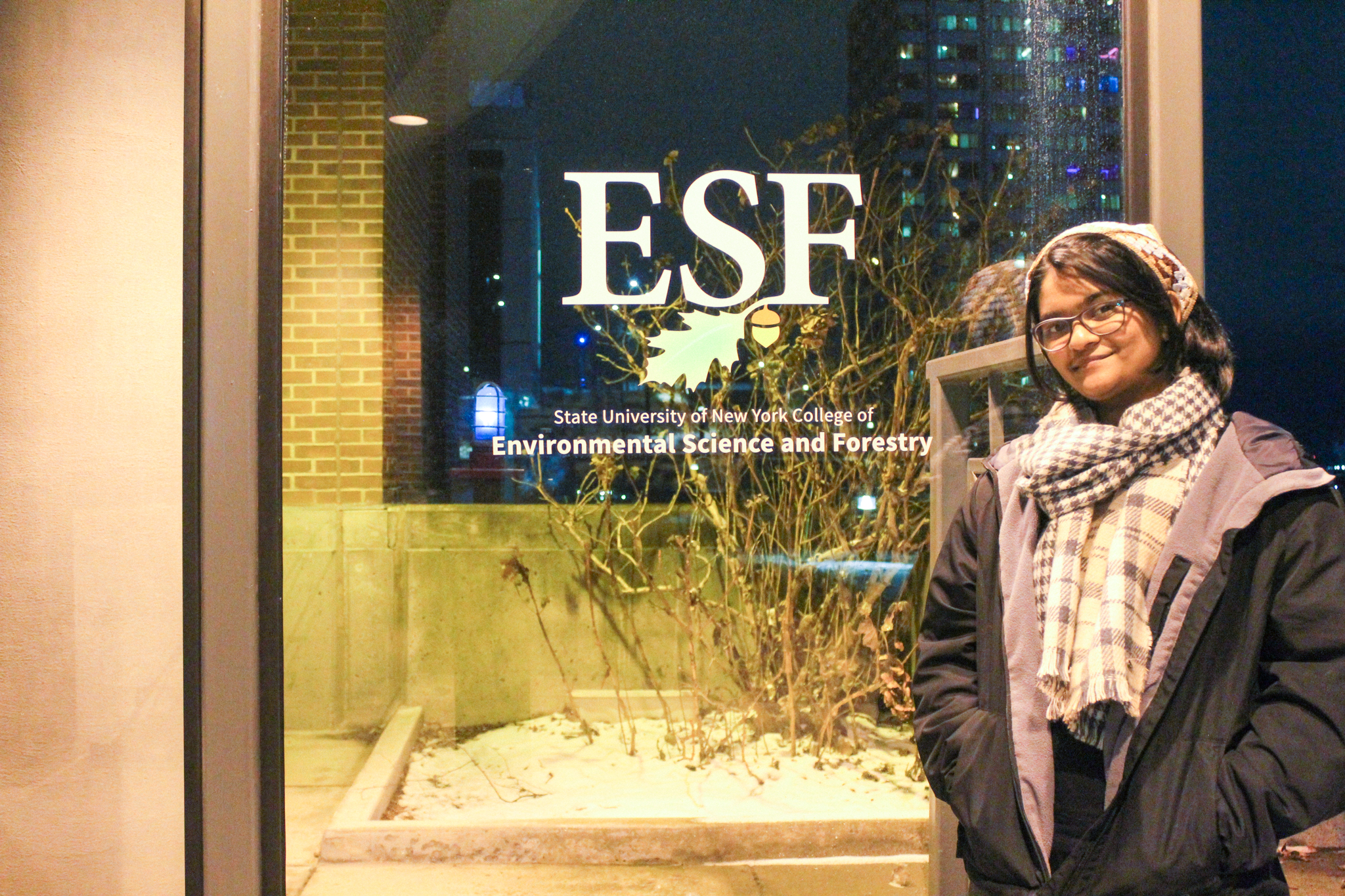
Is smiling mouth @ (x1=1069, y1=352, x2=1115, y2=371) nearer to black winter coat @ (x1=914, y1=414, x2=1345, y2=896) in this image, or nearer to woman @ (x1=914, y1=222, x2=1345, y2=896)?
woman @ (x1=914, y1=222, x2=1345, y2=896)

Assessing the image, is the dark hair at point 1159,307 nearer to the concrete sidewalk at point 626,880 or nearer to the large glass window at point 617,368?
the large glass window at point 617,368

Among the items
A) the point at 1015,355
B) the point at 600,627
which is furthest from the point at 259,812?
the point at 1015,355

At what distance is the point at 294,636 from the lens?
3051 mm

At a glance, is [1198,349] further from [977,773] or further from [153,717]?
[153,717]

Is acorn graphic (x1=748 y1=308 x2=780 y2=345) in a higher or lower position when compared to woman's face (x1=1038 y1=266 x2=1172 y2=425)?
higher

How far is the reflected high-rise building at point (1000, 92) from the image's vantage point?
2.79m

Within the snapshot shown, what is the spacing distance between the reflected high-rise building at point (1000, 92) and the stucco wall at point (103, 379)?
2208 mm

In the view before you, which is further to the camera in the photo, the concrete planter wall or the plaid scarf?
the concrete planter wall

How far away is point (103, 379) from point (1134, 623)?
7.69 ft

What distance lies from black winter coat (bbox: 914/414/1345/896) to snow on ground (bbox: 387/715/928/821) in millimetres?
2185

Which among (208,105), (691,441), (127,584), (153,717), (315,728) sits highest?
(208,105)

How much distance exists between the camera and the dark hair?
1.67 m

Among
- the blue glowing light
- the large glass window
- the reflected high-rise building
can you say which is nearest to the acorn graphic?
the large glass window

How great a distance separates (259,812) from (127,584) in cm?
Answer: 65
